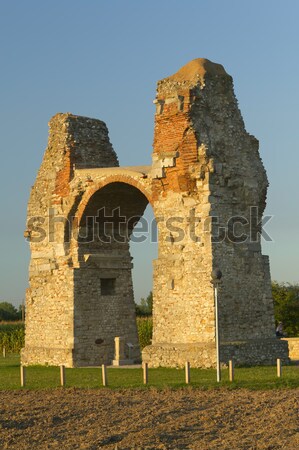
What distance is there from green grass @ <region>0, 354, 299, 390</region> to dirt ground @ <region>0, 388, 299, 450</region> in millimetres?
609

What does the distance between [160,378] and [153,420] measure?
16.5 feet

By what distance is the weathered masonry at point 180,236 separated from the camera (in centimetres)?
2066

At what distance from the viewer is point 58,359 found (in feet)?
79.5

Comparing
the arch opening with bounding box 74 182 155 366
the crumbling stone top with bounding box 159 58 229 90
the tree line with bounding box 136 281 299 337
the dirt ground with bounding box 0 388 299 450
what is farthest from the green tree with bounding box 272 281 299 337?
the dirt ground with bounding box 0 388 299 450

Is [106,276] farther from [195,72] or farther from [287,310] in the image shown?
[287,310]

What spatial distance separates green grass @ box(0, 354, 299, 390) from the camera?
16.7 metres

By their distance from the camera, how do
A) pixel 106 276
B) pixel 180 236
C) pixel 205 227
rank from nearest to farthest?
1. pixel 205 227
2. pixel 180 236
3. pixel 106 276

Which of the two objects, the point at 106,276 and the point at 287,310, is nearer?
the point at 106,276

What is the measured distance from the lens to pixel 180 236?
21141mm

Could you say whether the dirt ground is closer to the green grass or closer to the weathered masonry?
the green grass

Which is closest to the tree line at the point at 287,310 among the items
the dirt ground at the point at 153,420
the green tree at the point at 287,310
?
the green tree at the point at 287,310

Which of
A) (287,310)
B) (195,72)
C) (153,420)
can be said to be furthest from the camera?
(287,310)

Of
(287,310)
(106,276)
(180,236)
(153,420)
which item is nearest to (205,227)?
(180,236)

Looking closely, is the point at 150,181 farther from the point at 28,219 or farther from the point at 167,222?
the point at 28,219
